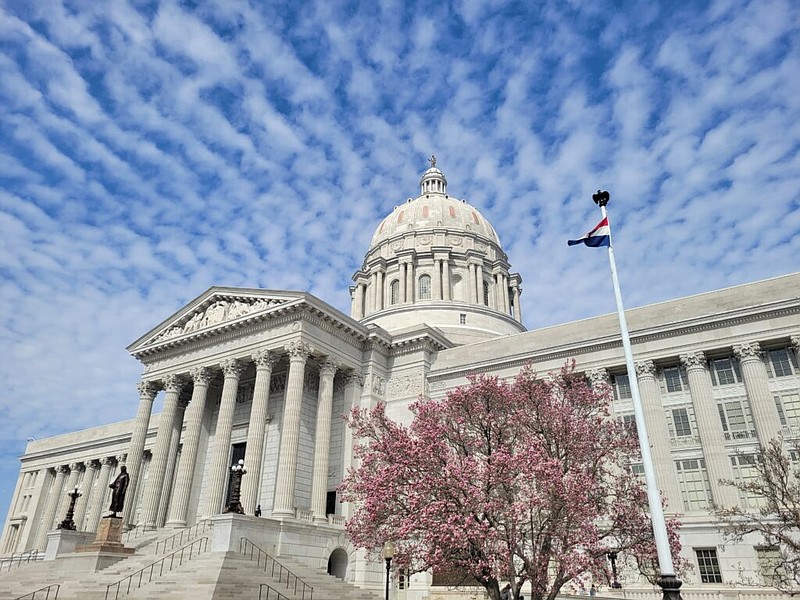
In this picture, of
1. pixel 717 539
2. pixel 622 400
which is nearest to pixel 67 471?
pixel 622 400

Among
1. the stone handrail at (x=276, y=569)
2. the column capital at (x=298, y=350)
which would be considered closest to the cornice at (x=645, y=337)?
the column capital at (x=298, y=350)

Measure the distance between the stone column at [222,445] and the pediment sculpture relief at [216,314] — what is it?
10.8ft

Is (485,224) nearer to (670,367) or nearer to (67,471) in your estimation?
(670,367)

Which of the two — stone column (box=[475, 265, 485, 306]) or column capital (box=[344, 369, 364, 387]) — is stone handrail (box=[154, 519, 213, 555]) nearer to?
column capital (box=[344, 369, 364, 387])

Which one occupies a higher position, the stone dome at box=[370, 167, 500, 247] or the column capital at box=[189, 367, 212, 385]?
the stone dome at box=[370, 167, 500, 247]

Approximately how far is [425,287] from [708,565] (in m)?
32.9

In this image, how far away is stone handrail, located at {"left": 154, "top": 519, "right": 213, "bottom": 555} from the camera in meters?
30.1

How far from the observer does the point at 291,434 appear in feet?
110

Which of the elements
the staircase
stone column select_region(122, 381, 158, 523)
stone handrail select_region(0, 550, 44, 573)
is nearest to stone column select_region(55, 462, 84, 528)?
stone handrail select_region(0, 550, 44, 573)

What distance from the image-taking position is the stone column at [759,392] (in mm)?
28938

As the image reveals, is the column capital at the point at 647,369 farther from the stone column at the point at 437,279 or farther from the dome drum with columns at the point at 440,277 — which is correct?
the stone column at the point at 437,279

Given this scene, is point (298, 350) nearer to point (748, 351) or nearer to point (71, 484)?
point (748, 351)

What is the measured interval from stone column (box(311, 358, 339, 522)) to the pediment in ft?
16.2

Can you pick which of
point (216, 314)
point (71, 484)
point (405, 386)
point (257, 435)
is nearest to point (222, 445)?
point (257, 435)
